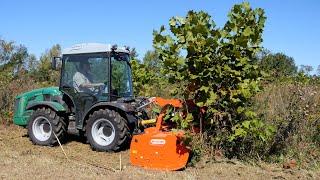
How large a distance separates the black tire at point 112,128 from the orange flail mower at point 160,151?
3.65ft

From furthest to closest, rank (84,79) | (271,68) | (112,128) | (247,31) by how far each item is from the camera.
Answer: (271,68)
(84,79)
(112,128)
(247,31)

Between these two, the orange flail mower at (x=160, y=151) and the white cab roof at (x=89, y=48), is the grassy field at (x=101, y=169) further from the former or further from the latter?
the white cab roof at (x=89, y=48)

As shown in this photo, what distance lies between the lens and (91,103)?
9727 millimetres

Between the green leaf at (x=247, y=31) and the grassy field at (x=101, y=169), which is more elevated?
the green leaf at (x=247, y=31)

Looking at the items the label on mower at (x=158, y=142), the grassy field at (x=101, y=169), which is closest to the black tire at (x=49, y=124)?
the grassy field at (x=101, y=169)

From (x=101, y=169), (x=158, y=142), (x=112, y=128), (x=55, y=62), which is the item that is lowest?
(x=101, y=169)

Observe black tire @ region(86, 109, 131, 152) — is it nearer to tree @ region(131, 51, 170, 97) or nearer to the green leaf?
the green leaf

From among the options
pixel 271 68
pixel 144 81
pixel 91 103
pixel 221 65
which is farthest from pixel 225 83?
pixel 144 81

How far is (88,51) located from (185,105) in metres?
2.71

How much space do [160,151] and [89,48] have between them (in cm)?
326

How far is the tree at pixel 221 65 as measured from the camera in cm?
784

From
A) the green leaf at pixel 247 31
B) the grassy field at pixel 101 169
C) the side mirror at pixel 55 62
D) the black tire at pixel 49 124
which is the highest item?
the green leaf at pixel 247 31

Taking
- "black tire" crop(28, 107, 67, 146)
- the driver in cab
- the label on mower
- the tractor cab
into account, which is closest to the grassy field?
the label on mower

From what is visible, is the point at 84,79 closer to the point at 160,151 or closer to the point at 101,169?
the point at 101,169
